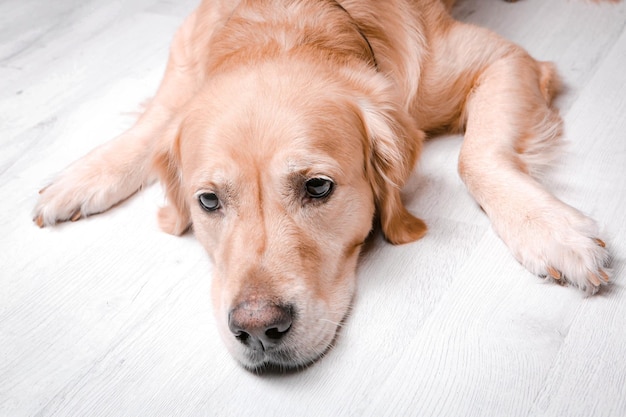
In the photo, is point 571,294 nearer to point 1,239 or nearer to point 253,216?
point 253,216

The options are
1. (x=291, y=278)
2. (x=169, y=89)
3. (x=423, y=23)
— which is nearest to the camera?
(x=291, y=278)

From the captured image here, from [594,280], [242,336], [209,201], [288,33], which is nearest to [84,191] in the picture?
[209,201]

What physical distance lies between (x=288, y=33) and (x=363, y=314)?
102 centimetres

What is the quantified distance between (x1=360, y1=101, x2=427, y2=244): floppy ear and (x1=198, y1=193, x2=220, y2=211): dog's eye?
533 millimetres

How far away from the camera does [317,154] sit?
204 centimetres

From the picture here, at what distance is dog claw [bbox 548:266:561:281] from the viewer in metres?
2.11

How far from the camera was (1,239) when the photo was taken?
104 inches

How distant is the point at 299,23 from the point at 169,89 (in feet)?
2.95

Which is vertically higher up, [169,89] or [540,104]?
[540,104]

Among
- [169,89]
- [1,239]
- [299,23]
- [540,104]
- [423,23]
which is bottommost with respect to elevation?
[1,239]

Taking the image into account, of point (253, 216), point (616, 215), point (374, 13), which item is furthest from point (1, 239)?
Result: point (616, 215)

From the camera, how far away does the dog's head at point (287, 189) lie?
1.91m

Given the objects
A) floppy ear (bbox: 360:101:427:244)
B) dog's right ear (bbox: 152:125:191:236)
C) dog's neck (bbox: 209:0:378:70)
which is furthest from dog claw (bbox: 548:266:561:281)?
dog's right ear (bbox: 152:125:191:236)

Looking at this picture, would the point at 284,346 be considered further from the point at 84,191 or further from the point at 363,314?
the point at 84,191
